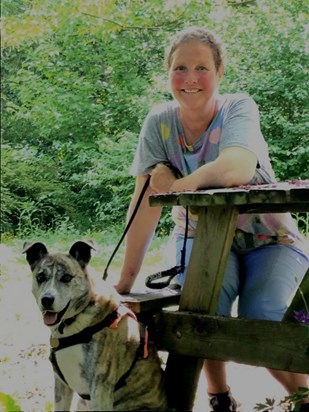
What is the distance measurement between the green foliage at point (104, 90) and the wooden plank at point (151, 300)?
3342 millimetres

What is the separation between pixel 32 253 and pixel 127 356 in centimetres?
44

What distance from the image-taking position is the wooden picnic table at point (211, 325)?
197cm

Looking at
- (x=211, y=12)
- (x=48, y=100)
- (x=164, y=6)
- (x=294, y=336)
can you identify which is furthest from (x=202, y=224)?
(x=48, y=100)

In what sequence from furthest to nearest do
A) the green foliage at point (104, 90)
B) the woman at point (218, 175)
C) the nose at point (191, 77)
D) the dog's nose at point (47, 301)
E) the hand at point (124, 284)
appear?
the green foliage at point (104, 90)
the hand at point (124, 284)
the nose at point (191, 77)
the woman at point (218, 175)
the dog's nose at point (47, 301)

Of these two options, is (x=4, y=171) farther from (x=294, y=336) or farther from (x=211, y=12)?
(x=294, y=336)

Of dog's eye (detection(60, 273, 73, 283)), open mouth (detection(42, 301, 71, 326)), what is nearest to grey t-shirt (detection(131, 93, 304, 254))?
dog's eye (detection(60, 273, 73, 283))

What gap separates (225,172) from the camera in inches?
84.5

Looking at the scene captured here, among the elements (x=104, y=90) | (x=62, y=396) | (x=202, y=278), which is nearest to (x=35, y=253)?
(x=62, y=396)

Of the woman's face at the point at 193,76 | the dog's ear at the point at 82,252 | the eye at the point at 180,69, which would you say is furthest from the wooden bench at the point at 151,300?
the eye at the point at 180,69

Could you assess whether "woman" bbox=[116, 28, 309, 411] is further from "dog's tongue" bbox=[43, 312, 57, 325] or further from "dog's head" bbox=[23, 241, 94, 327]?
"dog's tongue" bbox=[43, 312, 57, 325]

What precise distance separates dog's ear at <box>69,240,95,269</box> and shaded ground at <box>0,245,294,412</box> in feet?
3.15

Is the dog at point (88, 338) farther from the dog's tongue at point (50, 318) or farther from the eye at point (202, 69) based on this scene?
the eye at point (202, 69)

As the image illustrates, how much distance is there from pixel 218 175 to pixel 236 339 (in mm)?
563

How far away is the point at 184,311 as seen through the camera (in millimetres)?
2156
